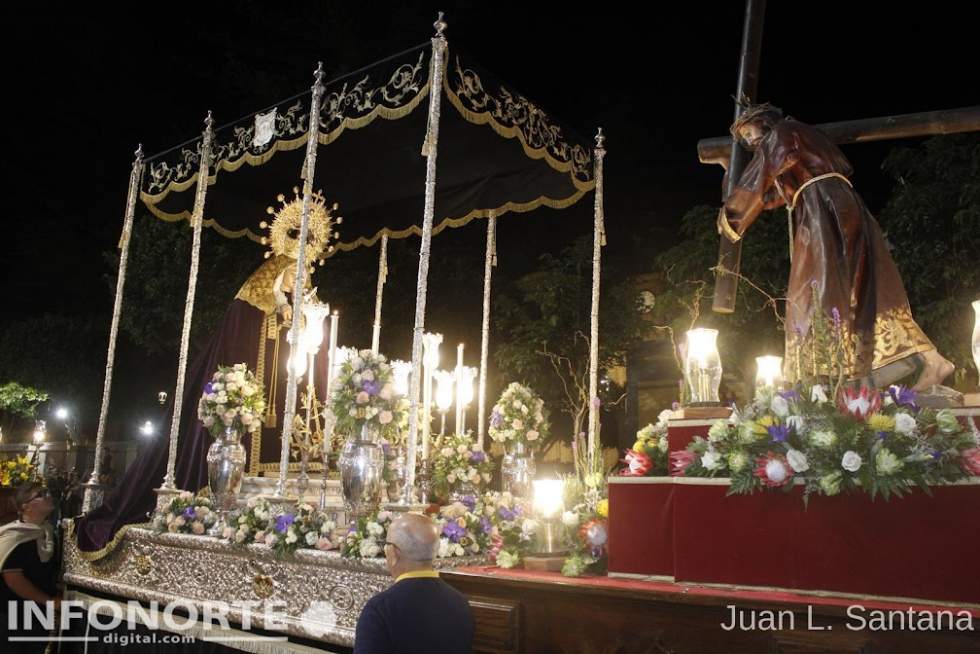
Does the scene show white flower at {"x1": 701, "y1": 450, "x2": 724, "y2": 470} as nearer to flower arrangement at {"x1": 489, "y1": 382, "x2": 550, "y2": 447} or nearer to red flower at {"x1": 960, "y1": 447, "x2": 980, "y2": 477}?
red flower at {"x1": 960, "y1": 447, "x2": 980, "y2": 477}

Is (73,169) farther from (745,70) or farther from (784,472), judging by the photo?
(784,472)

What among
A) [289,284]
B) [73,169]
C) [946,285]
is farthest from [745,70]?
[73,169]

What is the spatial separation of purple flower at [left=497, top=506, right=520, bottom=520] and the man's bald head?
1.98 meters

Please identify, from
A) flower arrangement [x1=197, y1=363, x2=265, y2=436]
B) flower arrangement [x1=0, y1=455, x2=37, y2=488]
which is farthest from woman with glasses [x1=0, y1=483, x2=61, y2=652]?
flower arrangement [x1=0, y1=455, x2=37, y2=488]

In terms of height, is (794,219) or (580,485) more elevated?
(794,219)

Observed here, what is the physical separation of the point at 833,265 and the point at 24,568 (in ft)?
18.0

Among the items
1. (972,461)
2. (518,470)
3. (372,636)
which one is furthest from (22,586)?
(972,461)

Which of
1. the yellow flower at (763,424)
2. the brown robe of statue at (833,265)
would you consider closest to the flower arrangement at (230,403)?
the brown robe of statue at (833,265)

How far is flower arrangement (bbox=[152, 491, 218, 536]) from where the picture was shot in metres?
6.29

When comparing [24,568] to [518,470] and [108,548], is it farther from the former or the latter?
[518,470]

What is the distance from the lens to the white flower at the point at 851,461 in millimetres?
2805

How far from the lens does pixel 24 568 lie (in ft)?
16.5

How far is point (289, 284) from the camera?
339 inches

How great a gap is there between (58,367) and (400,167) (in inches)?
932
